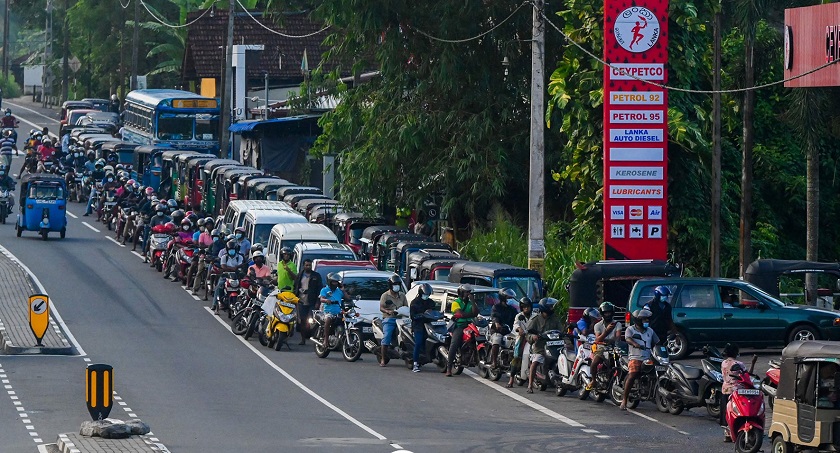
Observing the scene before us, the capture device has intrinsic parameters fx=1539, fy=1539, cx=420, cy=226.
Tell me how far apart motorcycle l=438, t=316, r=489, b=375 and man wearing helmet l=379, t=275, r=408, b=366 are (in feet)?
3.90

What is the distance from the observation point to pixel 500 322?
2597 centimetres

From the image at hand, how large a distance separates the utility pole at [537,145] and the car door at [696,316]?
10.6 ft

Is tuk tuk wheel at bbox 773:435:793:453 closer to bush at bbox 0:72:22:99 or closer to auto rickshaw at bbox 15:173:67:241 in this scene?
auto rickshaw at bbox 15:173:67:241

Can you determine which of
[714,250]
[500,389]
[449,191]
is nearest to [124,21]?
[449,191]

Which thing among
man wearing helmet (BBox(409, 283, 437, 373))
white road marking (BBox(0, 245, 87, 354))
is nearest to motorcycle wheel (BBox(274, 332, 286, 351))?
man wearing helmet (BBox(409, 283, 437, 373))

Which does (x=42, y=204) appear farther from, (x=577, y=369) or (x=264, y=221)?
(x=577, y=369)

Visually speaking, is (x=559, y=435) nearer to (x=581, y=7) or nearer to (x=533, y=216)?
(x=533, y=216)

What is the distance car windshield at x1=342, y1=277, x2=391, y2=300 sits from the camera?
29500 millimetres

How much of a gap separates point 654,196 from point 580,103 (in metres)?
5.25

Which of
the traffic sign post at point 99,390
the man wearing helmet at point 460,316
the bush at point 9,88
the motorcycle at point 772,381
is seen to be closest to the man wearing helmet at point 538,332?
the man wearing helmet at point 460,316

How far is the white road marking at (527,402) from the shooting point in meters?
22.0

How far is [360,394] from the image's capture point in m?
24.3

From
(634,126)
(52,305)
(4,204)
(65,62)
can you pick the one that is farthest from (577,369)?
(65,62)

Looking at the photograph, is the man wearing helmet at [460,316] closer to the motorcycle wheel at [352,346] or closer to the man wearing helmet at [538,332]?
the man wearing helmet at [538,332]
